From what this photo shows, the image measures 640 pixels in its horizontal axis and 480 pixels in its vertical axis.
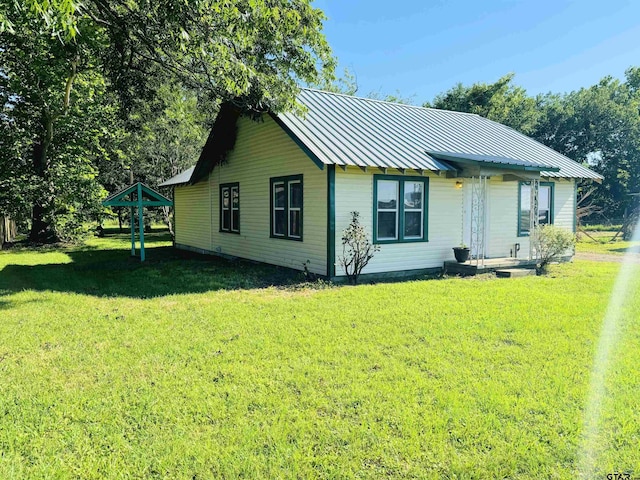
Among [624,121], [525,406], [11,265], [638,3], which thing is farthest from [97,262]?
[624,121]

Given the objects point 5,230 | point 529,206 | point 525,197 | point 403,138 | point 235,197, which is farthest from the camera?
point 5,230

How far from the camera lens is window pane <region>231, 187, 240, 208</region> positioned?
1407 cm

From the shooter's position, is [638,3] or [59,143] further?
[59,143]

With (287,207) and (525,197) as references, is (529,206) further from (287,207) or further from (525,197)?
(287,207)

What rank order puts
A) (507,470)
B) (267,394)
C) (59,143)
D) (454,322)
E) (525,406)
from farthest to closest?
(59,143), (454,322), (267,394), (525,406), (507,470)

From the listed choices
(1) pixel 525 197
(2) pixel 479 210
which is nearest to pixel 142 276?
(2) pixel 479 210

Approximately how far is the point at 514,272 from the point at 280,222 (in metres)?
6.24

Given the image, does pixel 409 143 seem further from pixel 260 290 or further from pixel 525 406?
pixel 525 406

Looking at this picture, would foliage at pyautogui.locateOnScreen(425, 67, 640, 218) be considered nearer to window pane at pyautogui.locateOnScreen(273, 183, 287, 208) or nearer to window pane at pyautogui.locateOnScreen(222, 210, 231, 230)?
window pane at pyautogui.locateOnScreen(222, 210, 231, 230)

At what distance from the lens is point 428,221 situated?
1108cm

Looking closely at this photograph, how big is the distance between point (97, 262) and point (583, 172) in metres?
16.2

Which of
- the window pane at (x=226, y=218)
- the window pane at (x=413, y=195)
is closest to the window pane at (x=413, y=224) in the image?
the window pane at (x=413, y=195)

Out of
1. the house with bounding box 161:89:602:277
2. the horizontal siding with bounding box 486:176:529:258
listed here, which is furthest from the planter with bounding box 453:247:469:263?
the horizontal siding with bounding box 486:176:529:258

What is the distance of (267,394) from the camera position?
3.82 metres
